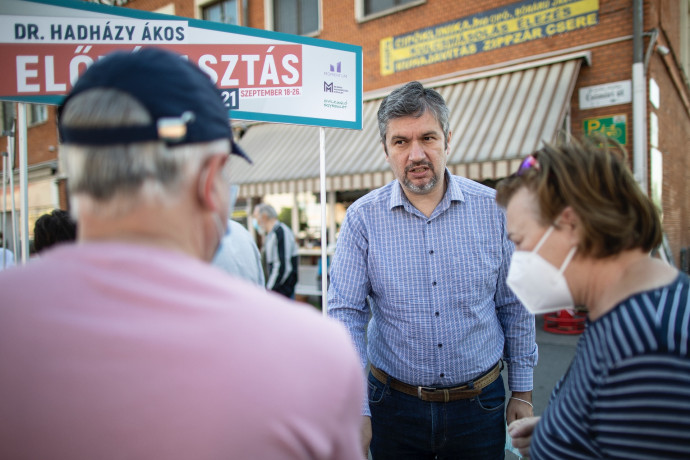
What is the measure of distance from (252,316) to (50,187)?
16.8 meters

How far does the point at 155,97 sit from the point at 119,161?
110 mm

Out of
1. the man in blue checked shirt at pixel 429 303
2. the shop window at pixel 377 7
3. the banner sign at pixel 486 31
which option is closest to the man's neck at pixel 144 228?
the man in blue checked shirt at pixel 429 303

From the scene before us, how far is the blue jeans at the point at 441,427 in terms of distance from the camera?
1.83 m

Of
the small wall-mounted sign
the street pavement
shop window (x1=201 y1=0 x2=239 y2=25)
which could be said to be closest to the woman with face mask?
the street pavement

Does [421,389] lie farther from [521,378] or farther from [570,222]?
[570,222]

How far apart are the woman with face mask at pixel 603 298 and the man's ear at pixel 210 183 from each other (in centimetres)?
86

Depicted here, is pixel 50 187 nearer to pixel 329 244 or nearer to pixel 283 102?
pixel 329 244

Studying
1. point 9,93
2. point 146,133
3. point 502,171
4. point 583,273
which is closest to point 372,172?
point 502,171

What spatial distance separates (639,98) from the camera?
6211 mm

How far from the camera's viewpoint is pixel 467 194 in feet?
6.69

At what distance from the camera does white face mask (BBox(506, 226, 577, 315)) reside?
3.99ft

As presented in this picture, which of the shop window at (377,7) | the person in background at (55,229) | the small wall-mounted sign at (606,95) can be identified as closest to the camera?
the person in background at (55,229)

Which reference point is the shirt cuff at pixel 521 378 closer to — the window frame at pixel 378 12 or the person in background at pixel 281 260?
the person in background at pixel 281 260

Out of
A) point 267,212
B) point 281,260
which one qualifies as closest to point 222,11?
point 267,212
